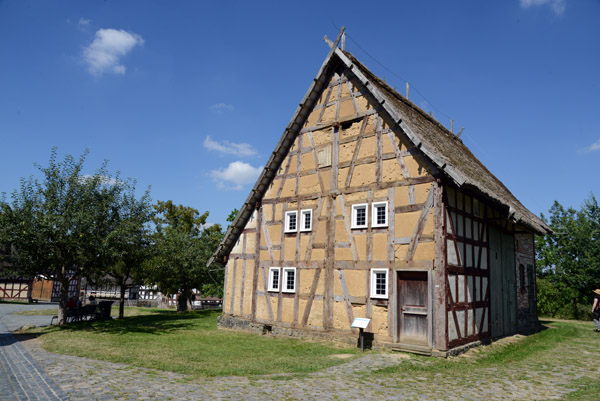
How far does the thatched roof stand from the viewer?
14336 mm

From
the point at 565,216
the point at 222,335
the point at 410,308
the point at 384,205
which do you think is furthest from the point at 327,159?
the point at 565,216

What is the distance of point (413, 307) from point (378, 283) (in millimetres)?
1526

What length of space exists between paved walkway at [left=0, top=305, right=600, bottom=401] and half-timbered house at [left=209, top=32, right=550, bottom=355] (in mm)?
2808

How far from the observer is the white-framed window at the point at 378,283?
49.6ft

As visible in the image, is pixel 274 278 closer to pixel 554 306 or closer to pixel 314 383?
pixel 314 383

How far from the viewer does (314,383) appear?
9.55 metres

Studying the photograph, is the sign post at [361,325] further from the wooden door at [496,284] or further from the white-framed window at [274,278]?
the wooden door at [496,284]

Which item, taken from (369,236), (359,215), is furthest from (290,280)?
(369,236)

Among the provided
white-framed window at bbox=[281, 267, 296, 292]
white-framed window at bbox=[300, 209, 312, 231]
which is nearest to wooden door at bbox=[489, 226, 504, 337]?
white-framed window at bbox=[300, 209, 312, 231]

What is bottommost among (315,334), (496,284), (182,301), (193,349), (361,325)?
(182,301)

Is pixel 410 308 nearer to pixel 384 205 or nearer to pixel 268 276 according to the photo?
pixel 384 205

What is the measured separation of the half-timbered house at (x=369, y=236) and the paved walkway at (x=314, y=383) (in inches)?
111

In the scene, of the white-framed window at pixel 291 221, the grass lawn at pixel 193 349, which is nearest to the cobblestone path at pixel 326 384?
the grass lawn at pixel 193 349

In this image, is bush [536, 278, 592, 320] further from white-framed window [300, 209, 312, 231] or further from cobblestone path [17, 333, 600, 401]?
white-framed window [300, 209, 312, 231]
